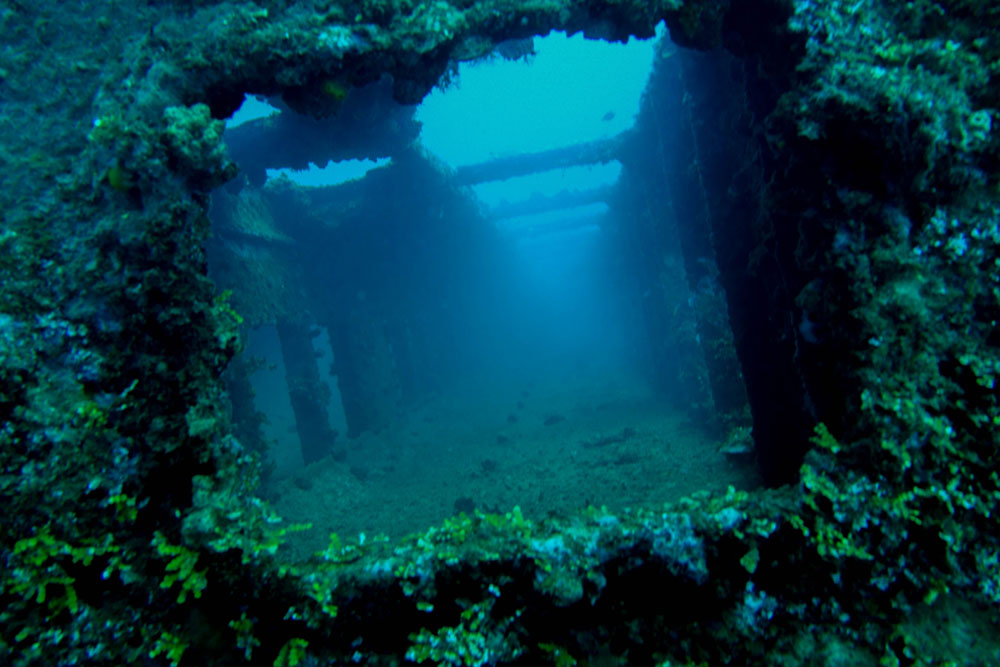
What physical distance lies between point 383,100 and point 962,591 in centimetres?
999

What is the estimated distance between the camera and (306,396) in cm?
1186

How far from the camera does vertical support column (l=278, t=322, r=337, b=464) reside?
1182cm

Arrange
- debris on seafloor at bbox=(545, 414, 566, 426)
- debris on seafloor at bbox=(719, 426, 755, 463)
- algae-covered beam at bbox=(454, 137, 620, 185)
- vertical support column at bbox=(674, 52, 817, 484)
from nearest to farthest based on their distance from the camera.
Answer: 1. vertical support column at bbox=(674, 52, 817, 484)
2. debris on seafloor at bbox=(719, 426, 755, 463)
3. debris on seafloor at bbox=(545, 414, 566, 426)
4. algae-covered beam at bbox=(454, 137, 620, 185)

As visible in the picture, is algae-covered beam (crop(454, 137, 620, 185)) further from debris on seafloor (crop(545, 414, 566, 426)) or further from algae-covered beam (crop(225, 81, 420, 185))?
debris on seafloor (crop(545, 414, 566, 426))

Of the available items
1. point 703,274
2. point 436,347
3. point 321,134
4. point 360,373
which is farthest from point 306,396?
point 703,274

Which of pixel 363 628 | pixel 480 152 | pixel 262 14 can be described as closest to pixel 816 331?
pixel 363 628

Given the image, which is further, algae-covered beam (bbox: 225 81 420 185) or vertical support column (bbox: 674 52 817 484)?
algae-covered beam (bbox: 225 81 420 185)

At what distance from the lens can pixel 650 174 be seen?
13.4 meters

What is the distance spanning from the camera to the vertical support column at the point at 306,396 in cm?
1182

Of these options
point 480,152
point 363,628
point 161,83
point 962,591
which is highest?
point 480,152

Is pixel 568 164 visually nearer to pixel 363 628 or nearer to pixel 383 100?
pixel 383 100

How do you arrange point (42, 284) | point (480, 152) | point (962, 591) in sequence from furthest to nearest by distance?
point (480, 152), point (42, 284), point (962, 591)

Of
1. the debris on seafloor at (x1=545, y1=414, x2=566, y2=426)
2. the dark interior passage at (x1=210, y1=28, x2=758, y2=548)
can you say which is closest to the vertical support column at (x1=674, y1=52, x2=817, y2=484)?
the dark interior passage at (x1=210, y1=28, x2=758, y2=548)

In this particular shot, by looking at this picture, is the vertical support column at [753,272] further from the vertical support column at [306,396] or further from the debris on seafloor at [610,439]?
→ the vertical support column at [306,396]
